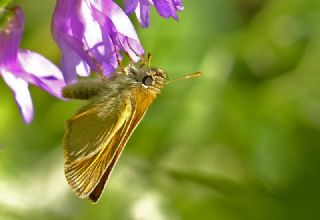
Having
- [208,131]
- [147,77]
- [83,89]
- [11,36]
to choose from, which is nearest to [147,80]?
[147,77]

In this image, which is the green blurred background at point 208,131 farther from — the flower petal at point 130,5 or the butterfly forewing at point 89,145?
the flower petal at point 130,5

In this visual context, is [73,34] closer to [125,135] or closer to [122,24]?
[122,24]

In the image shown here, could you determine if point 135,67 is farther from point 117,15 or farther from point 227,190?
point 227,190

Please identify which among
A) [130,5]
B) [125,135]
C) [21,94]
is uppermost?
[130,5]

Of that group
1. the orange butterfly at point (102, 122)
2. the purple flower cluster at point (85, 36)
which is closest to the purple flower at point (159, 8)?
the purple flower cluster at point (85, 36)

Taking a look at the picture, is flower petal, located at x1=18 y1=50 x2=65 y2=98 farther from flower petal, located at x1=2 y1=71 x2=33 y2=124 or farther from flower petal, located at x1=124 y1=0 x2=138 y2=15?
flower petal, located at x1=124 y1=0 x2=138 y2=15

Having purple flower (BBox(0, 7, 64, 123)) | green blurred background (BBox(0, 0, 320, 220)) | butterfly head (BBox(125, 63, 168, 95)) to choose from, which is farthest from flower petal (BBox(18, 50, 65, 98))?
green blurred background (BBox(0, 0, 320, 220))
